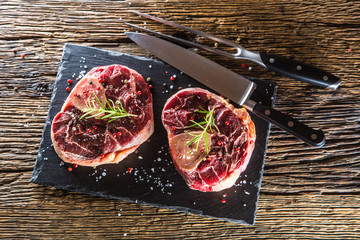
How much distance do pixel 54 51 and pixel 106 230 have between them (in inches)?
82.8

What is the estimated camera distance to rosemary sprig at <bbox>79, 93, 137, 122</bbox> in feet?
10.6

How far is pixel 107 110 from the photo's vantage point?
3.26 m

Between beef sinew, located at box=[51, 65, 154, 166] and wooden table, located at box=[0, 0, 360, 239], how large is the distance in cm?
51

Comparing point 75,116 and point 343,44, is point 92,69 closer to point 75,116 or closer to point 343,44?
point 75,116

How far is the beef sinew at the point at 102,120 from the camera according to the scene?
10.8 ft

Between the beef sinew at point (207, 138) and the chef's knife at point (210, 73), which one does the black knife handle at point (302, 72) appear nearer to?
the chef's knife at point (210, 73)

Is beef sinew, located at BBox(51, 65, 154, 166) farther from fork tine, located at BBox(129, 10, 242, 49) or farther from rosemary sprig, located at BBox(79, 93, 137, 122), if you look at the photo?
fork tine, located at BBox(129, 10, 242, 49)

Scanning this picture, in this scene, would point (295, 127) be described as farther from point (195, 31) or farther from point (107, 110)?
point (107, 110)

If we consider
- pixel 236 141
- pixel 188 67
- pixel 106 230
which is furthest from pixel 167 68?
pixel 106 230

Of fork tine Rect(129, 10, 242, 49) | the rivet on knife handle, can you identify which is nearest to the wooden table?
fork tine Rect(129, 10, 242, 49)

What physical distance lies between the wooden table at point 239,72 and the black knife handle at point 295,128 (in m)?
0.45

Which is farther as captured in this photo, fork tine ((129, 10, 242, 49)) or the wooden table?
the wooden table

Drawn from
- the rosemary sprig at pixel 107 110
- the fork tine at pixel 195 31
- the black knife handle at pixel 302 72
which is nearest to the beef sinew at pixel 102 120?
the rosemary sprig at pixel 107 110

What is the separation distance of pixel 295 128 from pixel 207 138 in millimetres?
862
